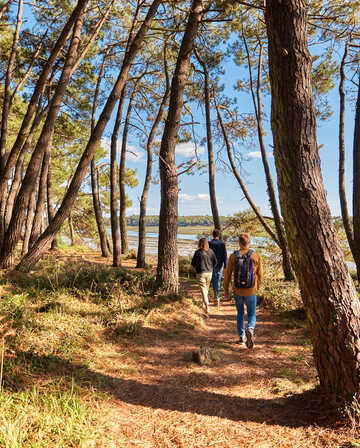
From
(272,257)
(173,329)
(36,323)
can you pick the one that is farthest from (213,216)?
(36,323)

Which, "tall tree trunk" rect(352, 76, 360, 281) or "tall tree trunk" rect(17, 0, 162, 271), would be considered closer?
"tall tree trunk" rect(17, 0, 162, 271)

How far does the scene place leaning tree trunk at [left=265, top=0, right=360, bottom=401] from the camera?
8.34ft

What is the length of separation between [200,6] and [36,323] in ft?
25.5

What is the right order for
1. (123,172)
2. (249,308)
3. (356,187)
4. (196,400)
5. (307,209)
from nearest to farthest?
(307,209), (196,400), (249,308), (356,187), (123,172)

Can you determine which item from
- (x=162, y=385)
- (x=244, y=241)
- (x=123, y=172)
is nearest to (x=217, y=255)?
(x=244, y=241)

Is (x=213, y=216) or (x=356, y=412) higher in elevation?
(x=213, y=216)

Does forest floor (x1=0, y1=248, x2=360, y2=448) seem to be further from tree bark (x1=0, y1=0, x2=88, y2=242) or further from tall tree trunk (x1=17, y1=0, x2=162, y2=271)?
tree bark (x1=0, y1=0, x2=88, y2=242)

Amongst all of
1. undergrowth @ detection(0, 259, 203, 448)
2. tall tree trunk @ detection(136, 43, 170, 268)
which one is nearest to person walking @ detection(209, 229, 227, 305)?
undergrowth @ detection(0, 259, 203, 448)

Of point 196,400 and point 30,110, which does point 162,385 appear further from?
point 30,110

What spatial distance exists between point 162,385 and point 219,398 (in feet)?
2.35

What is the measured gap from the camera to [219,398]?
9.96 feet

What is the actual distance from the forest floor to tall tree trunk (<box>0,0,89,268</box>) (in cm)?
174

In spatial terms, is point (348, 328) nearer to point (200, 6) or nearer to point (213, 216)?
point (200, 6)

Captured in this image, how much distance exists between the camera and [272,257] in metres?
11.7
